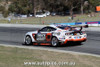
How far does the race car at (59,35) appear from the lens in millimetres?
14971

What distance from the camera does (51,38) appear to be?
1554 cm

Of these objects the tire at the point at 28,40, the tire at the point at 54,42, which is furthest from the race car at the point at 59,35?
the tire at the point at 28,40

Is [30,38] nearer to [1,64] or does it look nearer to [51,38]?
[51,38]

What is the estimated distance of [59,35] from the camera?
1510 cm

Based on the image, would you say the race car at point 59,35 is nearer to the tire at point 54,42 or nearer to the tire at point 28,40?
the tire at point 54,42

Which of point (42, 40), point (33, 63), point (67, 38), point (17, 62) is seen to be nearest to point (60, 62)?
point (33, 63)

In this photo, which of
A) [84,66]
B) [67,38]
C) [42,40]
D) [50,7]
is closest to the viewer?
[84,66]

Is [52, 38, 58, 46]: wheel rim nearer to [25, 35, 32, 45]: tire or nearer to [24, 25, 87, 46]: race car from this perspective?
[24, 25, 87, 46]: race car

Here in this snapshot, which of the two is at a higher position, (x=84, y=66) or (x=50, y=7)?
(x=50, y=7)

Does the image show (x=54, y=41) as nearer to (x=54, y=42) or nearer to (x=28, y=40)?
(x=54, y=42)

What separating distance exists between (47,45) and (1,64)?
7.36 m

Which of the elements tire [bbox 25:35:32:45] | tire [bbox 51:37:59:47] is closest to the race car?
tire [bbox 51:37:59:47]

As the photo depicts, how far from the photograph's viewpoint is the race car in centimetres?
1497

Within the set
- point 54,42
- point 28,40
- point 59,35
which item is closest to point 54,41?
point 54,42
